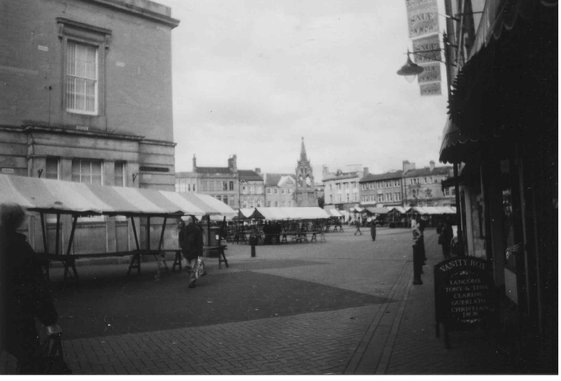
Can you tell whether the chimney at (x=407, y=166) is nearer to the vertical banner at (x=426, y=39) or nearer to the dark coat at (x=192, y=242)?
the vertical banner at (x=426, y=39)

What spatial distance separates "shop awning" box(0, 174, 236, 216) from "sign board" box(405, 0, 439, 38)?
8584 millimetres

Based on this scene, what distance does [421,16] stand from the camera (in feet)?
33.1

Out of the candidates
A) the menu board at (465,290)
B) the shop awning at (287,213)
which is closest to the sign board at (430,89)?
the menu board at (465,290)

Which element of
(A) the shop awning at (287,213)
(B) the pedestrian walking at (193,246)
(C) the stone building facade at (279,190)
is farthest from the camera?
(C) the stone building facade at (279,190)

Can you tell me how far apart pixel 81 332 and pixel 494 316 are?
243 inches

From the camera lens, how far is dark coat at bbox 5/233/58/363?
398cm

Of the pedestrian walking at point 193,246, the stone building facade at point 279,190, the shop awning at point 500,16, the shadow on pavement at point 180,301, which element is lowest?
the shadow on pavement at point 180,301

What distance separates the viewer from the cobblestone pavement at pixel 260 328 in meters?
5.33

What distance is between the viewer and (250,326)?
735cm

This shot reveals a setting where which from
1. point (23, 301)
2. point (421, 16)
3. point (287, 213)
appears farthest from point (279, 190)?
A: point (23, 301)

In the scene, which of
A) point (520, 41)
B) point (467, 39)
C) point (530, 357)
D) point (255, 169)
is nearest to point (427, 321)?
point (530, 357)

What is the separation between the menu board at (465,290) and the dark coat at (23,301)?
15.2 ft

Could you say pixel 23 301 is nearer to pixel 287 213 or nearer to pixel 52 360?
pixel 52 360

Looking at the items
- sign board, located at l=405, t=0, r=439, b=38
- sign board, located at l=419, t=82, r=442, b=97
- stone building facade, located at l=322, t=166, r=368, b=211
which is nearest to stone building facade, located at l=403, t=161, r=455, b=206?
stone building facade, located at l=322, t=166, r=368, b=211
